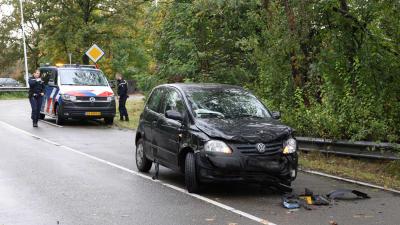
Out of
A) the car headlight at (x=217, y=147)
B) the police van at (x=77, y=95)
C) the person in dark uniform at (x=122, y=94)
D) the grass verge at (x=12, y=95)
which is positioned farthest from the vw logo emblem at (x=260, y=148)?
the grass verge at (x=12, y=95)

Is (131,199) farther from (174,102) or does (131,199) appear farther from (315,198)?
(315,198)

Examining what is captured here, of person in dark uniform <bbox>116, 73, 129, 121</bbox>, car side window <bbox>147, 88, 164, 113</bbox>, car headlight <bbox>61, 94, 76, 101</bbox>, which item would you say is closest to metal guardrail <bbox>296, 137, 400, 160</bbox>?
car side window <bbox>147, 88, 164, 113</bbox>

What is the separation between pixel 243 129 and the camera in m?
8.52

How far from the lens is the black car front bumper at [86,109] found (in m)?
20.9

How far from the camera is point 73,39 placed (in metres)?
33.8

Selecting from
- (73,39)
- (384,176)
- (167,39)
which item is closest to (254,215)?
(384,176)

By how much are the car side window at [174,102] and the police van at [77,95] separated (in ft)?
37.1

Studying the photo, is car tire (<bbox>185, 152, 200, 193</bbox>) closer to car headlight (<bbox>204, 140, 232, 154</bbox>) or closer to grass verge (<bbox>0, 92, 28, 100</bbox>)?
car headlight (<bbox>204, 140, 232, 154</bbox>)

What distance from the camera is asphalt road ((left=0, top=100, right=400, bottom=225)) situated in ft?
23.7

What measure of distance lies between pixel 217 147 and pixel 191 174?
2.15 feet

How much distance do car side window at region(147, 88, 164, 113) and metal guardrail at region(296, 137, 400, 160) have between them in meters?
4.06

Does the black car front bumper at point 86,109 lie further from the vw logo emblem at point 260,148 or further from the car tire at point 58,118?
the vw logo emblem at point 260,148

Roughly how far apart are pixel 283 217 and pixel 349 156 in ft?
17.4

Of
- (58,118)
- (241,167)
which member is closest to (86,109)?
(58,118)
